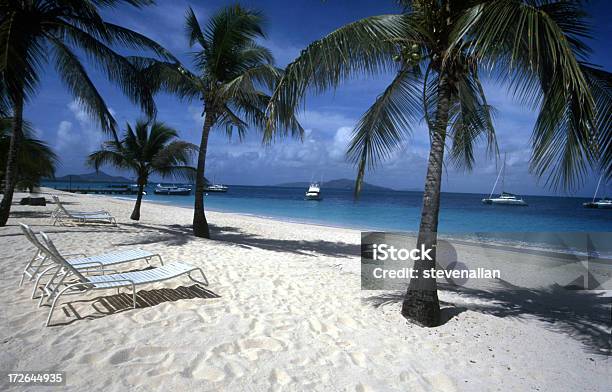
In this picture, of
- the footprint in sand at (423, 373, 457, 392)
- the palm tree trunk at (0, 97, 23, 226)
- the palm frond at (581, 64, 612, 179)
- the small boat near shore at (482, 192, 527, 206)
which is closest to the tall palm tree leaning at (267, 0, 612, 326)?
the palm frond at (581, 64, 612, 179)

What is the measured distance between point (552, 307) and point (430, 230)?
3.00 m

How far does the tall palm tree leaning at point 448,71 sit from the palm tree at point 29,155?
39.8ft

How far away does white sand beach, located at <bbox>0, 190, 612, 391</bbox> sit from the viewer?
2557mm

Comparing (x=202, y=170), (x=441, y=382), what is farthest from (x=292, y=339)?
(x=202, y=170)

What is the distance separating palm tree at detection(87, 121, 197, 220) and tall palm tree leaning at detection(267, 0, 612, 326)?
33.3 feet

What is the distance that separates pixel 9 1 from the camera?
701 cm

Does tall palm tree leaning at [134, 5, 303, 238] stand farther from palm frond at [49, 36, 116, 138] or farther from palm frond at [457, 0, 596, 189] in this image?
palm frond at [457, 0, 596, 189]

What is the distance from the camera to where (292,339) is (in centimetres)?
321

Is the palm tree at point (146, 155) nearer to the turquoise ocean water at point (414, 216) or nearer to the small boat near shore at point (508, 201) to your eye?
the turquoise ocean water at point (414, 216)

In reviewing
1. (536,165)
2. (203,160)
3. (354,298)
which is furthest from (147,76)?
(536,165)

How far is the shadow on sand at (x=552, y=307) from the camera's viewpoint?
159 inches

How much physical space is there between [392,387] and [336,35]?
335cm

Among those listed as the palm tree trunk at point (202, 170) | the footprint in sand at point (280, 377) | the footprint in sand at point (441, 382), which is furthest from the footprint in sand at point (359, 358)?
the palm tree trunk at point (202, 170)

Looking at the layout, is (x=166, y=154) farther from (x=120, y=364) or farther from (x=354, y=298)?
(x=120, y=364)
